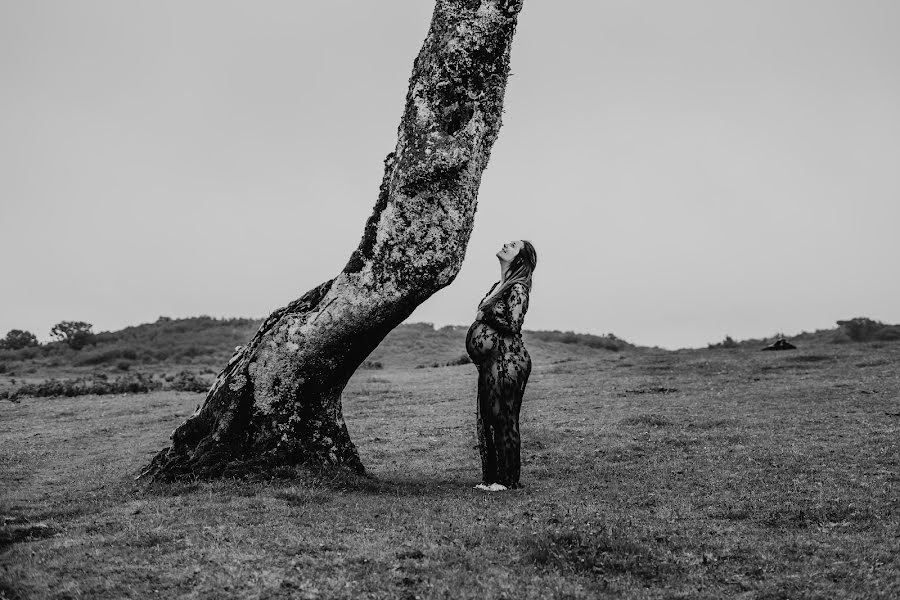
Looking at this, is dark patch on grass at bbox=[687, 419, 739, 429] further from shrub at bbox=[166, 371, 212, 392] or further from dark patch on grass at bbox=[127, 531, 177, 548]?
shrub at bbox=[166, 371, 212, 392]

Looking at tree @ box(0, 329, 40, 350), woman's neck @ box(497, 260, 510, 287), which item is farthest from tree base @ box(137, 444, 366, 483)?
tree @ box(0, 329, 40, 350)

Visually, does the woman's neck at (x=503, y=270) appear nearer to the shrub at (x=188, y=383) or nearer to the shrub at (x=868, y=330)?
the shrub at (x=188, y=383)

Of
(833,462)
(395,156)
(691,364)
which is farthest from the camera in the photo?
(691,364)

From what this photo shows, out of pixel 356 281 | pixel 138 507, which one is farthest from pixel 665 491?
pixel 138 507

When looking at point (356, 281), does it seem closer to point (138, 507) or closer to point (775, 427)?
point (138, 507)

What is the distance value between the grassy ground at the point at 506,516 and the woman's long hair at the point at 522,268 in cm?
313

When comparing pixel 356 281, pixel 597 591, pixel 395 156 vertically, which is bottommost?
pixel 597 591

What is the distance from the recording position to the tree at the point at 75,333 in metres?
52.0

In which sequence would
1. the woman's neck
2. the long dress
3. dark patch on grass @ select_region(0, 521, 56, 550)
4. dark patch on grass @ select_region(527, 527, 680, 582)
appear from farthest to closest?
1. the woman's neck
2. the long dress
3. dark patch on grass @ select_region(0, 521, 56, 550)
4. dark patch on grass @ select_region(527, 527, 680, 582)

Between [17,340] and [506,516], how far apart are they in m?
55.9

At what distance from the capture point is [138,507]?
34.4 feet

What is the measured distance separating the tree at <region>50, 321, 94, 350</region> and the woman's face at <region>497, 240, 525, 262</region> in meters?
46.3

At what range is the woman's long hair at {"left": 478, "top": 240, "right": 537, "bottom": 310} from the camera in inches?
482

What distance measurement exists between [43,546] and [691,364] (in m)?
27.9
